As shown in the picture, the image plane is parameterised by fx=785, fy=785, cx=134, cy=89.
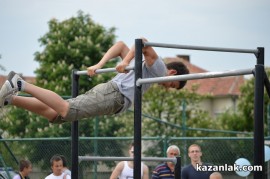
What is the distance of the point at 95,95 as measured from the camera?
6.57 meters

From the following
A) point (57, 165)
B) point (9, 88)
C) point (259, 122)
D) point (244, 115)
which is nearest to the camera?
point (259, 122)

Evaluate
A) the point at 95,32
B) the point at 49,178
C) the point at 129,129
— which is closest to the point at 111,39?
the point at 95,32

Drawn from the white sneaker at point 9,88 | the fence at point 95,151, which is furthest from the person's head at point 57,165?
the white sneaker at point 9,88

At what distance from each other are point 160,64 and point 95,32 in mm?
20881

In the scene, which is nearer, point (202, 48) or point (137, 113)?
point (137, 113)

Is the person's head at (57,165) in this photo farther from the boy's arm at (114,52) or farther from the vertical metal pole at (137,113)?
the vertical metal pole at (137,113)

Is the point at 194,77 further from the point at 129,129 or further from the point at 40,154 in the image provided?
the point at 129,129

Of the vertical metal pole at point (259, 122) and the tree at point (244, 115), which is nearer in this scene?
the vertical metal pole at point (259, 122)

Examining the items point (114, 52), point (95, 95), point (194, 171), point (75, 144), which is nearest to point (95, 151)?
point (194, 171)

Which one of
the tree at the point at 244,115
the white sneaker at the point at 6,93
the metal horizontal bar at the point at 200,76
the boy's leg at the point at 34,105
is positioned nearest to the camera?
the metal horizontal bar at the point at 200,76

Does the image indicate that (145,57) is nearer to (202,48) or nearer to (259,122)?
(202,48)

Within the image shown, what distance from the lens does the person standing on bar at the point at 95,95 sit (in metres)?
6.22

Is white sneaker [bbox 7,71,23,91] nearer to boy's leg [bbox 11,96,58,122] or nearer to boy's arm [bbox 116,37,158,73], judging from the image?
boy's leg [bbox 11,96,58,122]

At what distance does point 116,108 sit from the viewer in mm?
6652
